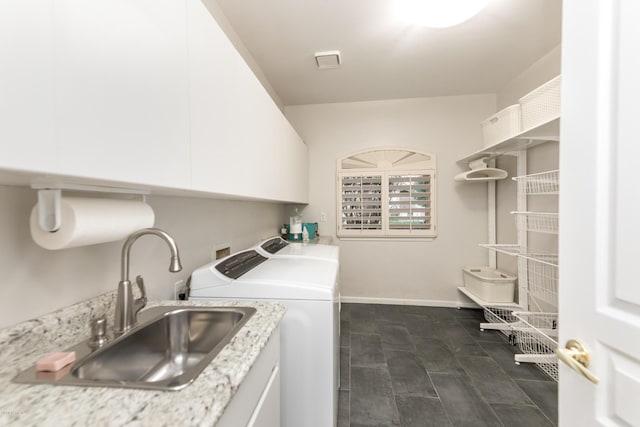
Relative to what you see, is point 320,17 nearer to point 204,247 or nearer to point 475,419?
point 204,247

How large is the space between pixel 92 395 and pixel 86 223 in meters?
0.40

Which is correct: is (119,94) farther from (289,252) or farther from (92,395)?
(289,252)

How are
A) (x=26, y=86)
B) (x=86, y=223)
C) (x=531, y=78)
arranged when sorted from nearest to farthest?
(x=26, y=86)
(x=86, y=223)
(x=531, y=78)

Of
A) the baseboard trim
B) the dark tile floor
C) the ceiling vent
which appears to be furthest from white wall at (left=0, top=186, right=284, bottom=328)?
the baseboard trim

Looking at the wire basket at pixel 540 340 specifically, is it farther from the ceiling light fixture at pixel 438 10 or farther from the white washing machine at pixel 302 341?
the ceiling light fixture at pixel 438 10

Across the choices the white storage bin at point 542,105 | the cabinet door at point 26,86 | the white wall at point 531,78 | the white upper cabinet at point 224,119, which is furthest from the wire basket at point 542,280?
the cabinet door at point 26,86

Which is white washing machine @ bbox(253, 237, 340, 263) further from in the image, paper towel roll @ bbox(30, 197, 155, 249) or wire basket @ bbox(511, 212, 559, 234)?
wire basket @ bbox(511, 212, 559, 234)

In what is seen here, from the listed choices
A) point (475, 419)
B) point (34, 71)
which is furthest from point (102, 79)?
point (475, 419)

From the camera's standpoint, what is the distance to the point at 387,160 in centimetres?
343

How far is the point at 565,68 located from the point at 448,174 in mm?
2813

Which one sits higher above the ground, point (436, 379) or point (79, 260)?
point (79, 260)

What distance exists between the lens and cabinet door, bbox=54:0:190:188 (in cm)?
49

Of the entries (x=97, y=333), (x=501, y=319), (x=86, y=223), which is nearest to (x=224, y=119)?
(x=86, y=223)

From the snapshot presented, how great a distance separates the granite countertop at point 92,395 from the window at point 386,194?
280 cm
